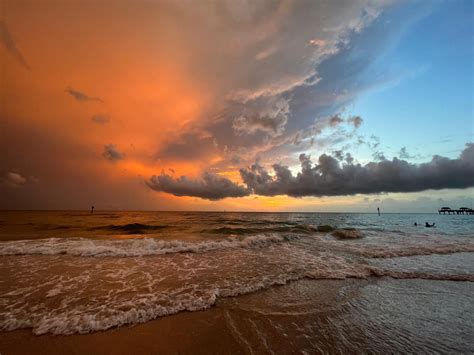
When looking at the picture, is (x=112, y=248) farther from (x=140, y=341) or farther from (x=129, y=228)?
(x=129, y=228)

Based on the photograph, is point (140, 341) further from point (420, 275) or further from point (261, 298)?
point (420, 275)

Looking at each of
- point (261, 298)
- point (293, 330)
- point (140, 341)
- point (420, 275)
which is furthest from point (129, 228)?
point (420, 275)

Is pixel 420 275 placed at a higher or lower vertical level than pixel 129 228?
lower

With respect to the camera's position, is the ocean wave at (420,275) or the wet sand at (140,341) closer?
the wet sand at (140,341)

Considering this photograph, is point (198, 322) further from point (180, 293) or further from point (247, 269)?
point (247, 269)

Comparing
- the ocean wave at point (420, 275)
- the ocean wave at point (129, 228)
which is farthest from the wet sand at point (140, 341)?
the ocean wave at point (129, 228)

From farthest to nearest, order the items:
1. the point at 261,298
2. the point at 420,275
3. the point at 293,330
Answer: the point at 420,275 < the point at 261,298 < the point at 293,330

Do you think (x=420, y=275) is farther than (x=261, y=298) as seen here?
Yes

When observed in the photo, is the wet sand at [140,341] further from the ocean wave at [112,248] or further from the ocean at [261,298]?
the ocean wave at [112,248]

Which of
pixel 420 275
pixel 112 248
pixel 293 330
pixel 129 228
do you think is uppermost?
pixel 112 248

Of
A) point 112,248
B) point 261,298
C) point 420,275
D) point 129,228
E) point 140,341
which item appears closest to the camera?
point 140,341

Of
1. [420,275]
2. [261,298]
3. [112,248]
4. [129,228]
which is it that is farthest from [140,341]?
[129,228]

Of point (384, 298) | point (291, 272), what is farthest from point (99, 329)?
point (384, 298)

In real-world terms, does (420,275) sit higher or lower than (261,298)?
lower
